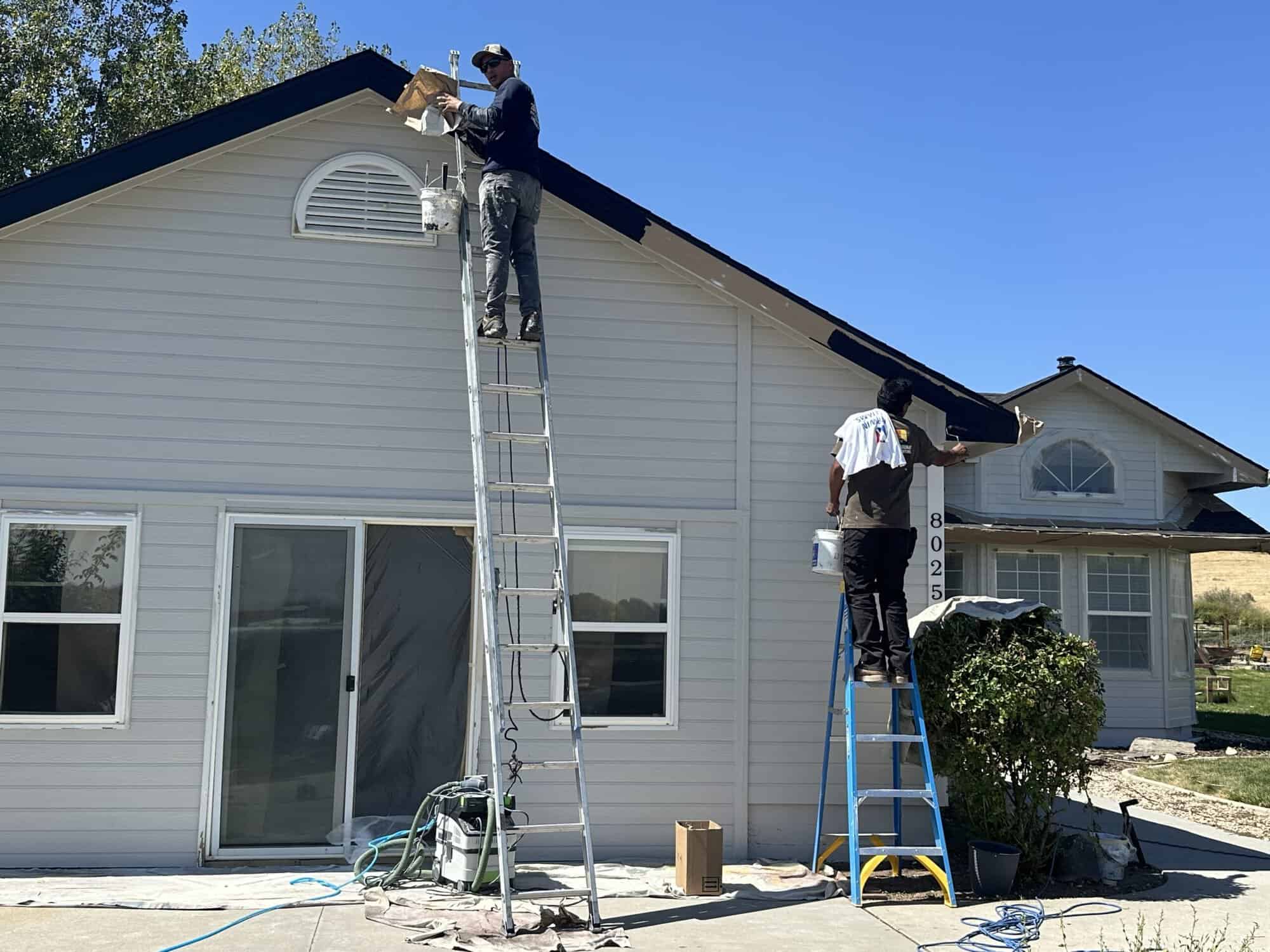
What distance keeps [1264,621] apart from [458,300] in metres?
47.5

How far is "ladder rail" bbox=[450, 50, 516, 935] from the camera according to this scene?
19.5ft

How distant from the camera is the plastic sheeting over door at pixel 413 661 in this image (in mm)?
7902

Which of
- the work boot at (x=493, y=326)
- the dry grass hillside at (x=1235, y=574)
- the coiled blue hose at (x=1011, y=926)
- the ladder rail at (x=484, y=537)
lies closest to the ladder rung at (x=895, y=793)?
the coiled blue hose at (x=1011, y=926)

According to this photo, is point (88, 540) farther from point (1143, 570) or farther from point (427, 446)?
point (1143, 570)

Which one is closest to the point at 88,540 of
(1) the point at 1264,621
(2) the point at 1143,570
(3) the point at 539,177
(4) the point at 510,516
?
(4) the point at 510,516

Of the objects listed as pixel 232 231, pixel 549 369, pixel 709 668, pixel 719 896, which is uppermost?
pixel 232 231

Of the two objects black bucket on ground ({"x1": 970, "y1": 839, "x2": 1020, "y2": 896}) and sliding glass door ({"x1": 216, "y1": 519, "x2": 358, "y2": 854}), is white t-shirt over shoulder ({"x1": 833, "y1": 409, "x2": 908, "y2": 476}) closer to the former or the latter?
black bucket on ground ({"x1": 970, "y1": 839, "x2": 1020, "y2": 896})

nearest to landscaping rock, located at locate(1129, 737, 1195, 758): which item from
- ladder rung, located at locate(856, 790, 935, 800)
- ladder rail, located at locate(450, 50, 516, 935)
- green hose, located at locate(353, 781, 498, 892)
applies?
ladder rung, located at locate(856, 790, 935, 800)

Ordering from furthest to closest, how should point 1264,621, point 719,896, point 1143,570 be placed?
point 1264,621
point 1143,570
point 719,896

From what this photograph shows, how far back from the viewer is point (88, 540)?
743 centimetres

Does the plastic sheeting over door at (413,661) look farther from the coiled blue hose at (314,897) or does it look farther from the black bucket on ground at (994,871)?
the black bucket on ground at (994,871)

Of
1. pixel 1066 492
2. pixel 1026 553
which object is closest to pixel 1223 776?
pixel 1026 553

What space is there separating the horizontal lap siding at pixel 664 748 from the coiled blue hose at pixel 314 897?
2.70 ft

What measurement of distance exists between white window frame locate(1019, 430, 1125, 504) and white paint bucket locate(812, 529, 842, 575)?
32.8 ft
